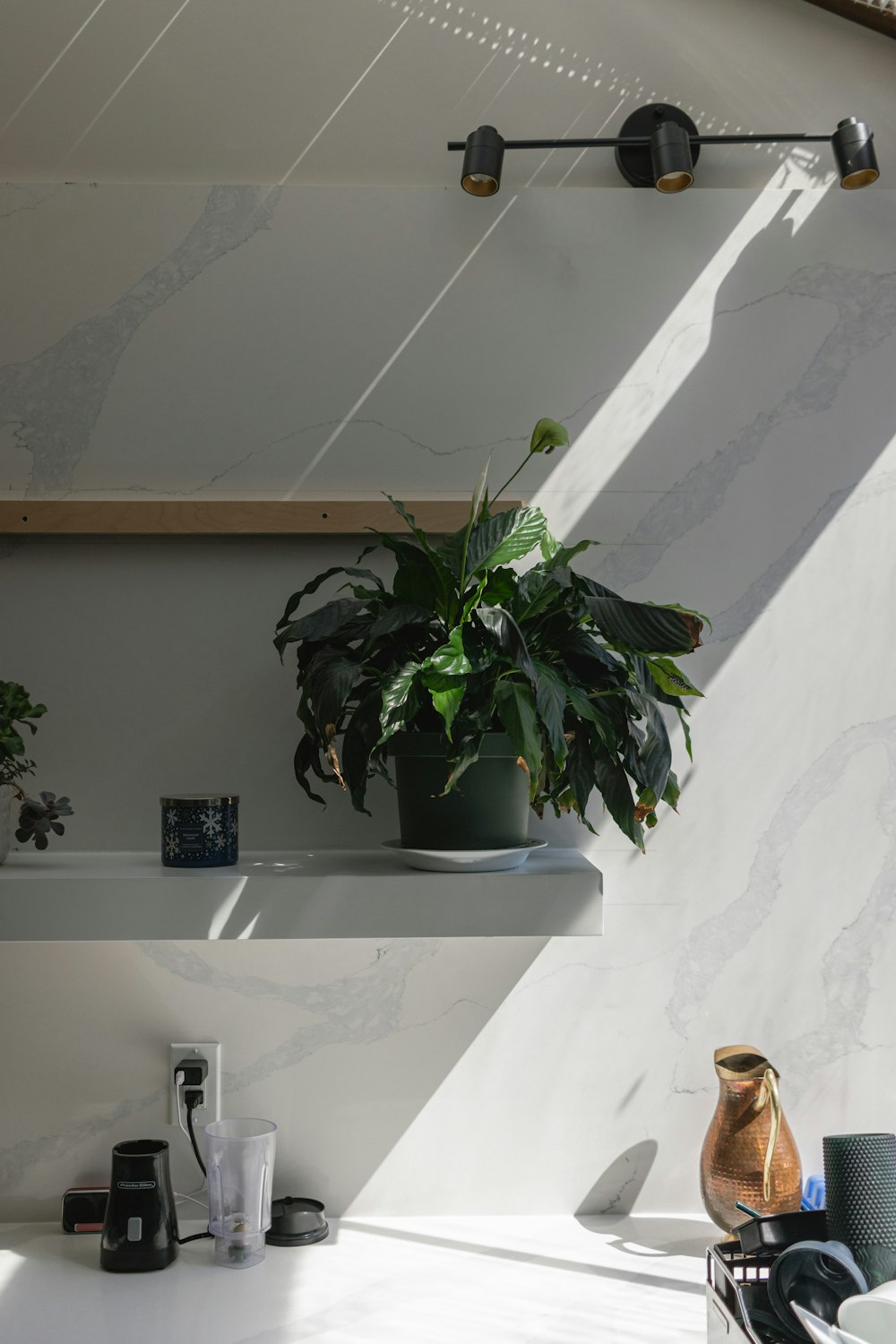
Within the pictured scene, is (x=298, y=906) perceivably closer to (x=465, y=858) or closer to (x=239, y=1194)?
(x=465, y=858)

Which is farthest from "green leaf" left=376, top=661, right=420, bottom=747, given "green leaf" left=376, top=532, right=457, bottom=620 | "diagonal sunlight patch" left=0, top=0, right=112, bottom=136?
"diagonal sunlight patch" left=0, top=0, right=112, bottom=136

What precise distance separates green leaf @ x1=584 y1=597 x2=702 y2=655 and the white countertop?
29.7 inches

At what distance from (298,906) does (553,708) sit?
15.2 inches

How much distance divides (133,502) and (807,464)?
96cm

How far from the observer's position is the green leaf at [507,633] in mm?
1141

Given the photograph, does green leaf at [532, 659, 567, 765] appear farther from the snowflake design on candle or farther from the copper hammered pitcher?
the copper hammered pitcher

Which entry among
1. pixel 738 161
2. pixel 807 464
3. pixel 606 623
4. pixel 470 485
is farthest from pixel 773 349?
pixel 606 623

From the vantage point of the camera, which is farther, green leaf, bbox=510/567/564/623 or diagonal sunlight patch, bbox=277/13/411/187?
diagonal sunlight patch, bbox=277/13/411/187

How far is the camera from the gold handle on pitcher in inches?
51.5

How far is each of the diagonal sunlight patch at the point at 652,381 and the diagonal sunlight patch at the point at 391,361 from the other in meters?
0.28

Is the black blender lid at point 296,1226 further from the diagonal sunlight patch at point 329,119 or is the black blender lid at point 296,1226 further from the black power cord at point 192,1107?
the diagonal sunlight patch at point 329,119

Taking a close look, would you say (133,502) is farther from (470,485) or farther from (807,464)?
(807,464)

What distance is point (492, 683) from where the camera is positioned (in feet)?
3.87

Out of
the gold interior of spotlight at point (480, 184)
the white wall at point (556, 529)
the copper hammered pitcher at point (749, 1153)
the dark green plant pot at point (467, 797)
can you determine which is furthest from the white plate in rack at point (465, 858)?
the gold interior of spotlight at point (480, 184)
